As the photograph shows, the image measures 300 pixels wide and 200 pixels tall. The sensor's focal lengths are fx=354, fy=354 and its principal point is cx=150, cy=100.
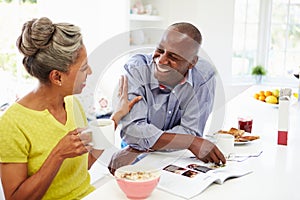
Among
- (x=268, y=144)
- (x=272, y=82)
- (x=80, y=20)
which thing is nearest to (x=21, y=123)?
(x=268, y=144)

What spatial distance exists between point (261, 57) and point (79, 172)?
3.26 meters

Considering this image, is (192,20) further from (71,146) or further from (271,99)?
(71,146)

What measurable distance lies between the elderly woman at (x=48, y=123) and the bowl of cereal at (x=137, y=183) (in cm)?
25

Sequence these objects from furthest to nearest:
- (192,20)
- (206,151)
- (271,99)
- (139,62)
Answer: (192,20), (271,99), (139,62), (206,151)

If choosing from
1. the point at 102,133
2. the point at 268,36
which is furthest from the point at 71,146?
the point at 268,36

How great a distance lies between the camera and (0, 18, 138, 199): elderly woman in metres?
1.18

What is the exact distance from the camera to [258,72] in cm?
405

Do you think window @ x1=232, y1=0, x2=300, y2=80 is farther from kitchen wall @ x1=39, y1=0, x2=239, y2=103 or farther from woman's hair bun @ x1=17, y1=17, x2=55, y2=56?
woman's hair bun @ x1=17, y1=17, x2=55, y2=56

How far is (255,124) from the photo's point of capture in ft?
5.97

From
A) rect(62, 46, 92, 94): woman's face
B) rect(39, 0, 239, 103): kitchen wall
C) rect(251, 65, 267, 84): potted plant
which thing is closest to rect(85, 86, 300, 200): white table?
rect(62, 46, 92, 94): woman's face

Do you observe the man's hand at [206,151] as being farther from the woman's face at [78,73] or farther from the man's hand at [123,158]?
the woman's face at [78,73]

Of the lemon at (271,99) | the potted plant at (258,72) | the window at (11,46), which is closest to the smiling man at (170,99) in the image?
the lemon at (271,99)

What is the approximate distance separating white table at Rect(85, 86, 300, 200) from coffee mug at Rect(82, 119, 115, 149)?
0.12 metres

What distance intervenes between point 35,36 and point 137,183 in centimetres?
64
